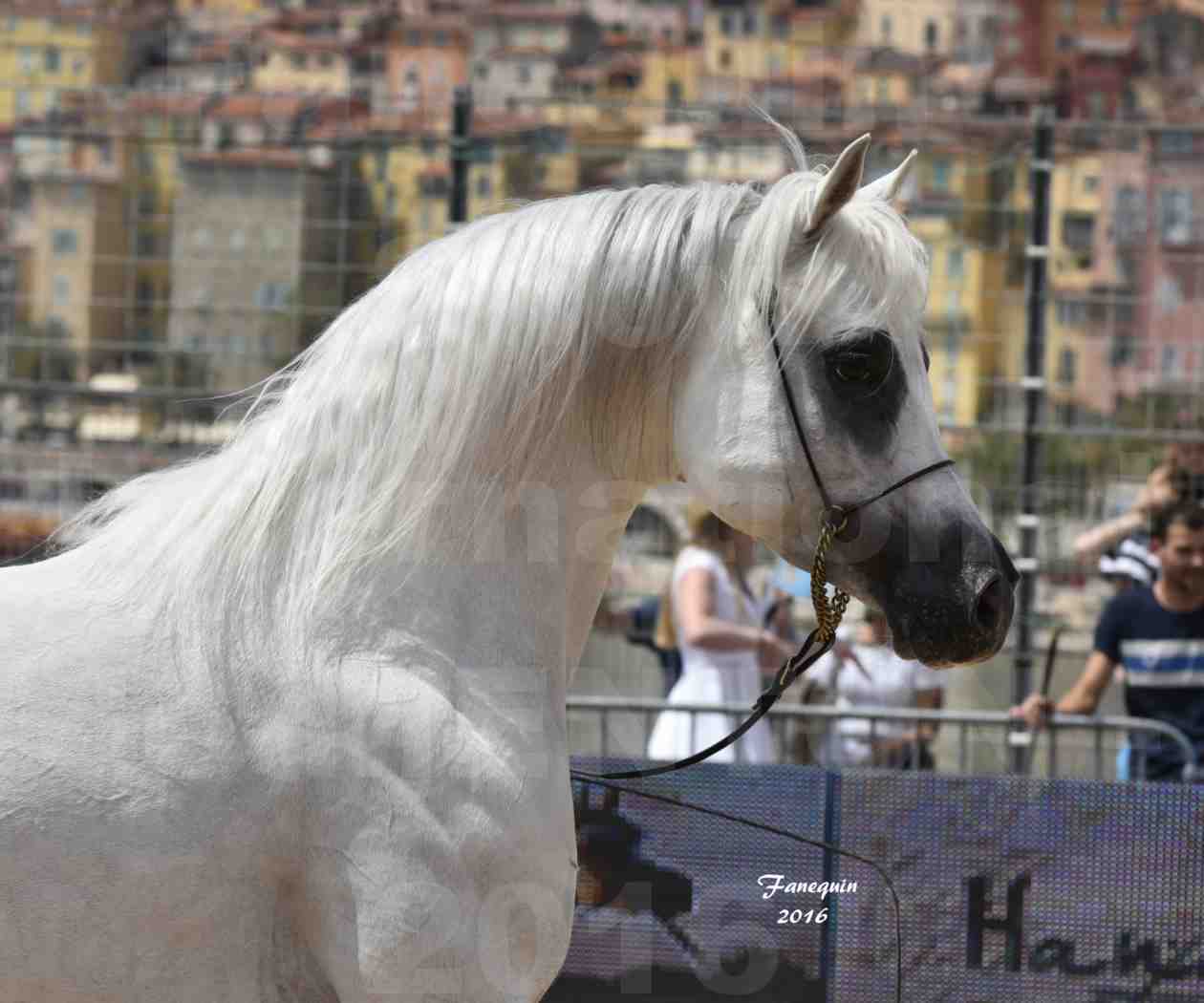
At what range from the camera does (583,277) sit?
7.37 feet

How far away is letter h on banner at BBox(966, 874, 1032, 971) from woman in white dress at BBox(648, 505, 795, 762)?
5.71 ft

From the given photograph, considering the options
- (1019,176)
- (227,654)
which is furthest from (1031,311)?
(227,654)

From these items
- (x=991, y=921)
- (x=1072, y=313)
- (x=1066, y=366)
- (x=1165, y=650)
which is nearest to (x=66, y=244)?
(x=1072, y=313)

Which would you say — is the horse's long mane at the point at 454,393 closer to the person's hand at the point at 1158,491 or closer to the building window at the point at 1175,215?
the person's hand at the point at 1158,491

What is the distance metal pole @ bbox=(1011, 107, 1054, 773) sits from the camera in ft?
20.3

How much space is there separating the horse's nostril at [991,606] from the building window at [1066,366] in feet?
17.2

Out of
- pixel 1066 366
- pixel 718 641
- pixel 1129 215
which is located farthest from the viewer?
pixel 1066 366

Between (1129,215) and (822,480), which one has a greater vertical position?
(1129,215)

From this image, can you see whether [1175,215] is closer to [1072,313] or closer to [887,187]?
[1072,313]

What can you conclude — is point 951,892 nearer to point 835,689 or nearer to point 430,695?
point 430,695

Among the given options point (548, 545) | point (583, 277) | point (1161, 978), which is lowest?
point (1161, 978)

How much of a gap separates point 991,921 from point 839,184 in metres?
2.02

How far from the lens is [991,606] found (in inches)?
87.4

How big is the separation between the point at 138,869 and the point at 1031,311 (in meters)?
4.93
